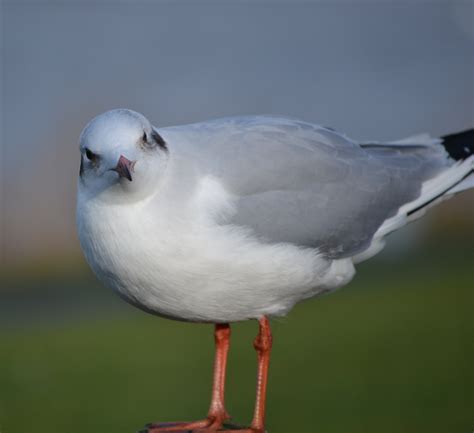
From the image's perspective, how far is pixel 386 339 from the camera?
8.02 m

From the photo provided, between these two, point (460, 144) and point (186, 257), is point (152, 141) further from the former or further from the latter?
point (460, 144)

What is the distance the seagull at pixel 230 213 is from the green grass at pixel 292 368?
2211mm

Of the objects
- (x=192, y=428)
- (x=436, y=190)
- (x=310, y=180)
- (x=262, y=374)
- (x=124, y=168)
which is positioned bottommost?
(x=192, y=428)

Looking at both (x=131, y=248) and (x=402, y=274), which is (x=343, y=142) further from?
(x=402, y=274)

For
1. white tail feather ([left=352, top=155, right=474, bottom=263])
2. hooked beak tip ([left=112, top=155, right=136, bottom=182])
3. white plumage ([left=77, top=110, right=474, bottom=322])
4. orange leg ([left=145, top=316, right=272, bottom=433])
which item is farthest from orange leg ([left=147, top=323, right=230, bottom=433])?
hooked beak tip ([left=112, top=155, right=136, bottom=182])

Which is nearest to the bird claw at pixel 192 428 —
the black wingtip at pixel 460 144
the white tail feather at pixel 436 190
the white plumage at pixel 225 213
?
the white plumage at pixel 225 213

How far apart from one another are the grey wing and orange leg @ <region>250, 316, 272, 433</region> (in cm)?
38

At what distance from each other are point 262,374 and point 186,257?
731mm

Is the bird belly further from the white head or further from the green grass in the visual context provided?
the green grass

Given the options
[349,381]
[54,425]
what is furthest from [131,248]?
[349,381]

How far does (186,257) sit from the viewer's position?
3.29 metres

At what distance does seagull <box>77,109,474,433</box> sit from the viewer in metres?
3.29

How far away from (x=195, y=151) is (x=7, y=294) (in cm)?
701

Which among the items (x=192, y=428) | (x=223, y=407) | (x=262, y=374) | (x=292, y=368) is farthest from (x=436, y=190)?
(x=292, y=368)
